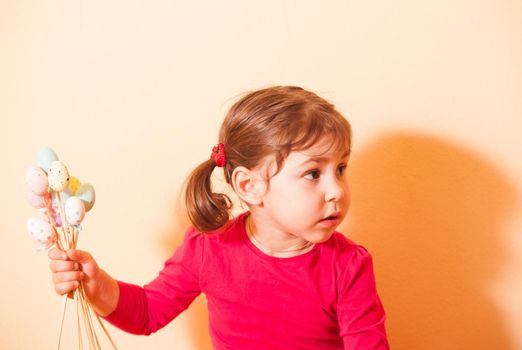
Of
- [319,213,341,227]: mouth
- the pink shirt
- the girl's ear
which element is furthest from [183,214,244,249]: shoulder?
[319,213,341,227]: mouth

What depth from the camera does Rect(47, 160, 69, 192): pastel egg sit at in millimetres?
725

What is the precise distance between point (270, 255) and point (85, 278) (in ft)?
1.07

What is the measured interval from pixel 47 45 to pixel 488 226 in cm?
102

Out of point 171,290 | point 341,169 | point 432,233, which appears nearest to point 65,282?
point 171,290

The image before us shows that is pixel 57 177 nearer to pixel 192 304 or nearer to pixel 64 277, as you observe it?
pixel 64 277

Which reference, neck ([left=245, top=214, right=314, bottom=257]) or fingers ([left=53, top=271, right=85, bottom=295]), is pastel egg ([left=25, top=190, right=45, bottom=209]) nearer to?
fingers ([left=53, top=271, right=85, bottom=295])

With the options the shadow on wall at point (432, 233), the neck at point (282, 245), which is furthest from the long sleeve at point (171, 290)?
the shadow on wall at point (432, 233)

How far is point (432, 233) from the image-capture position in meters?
1.08

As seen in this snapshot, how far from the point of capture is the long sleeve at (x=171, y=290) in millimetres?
944

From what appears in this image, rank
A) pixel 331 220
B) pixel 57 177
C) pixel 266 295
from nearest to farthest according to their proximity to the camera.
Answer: pixel 57 177
pixel 331 220
pixel 266 295

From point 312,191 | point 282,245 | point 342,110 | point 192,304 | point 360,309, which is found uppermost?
point 342,110

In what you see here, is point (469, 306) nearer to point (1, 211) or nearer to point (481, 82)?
point (481, 82)

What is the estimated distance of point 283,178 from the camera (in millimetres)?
820

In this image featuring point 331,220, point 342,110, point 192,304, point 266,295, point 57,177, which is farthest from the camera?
point 192,304
